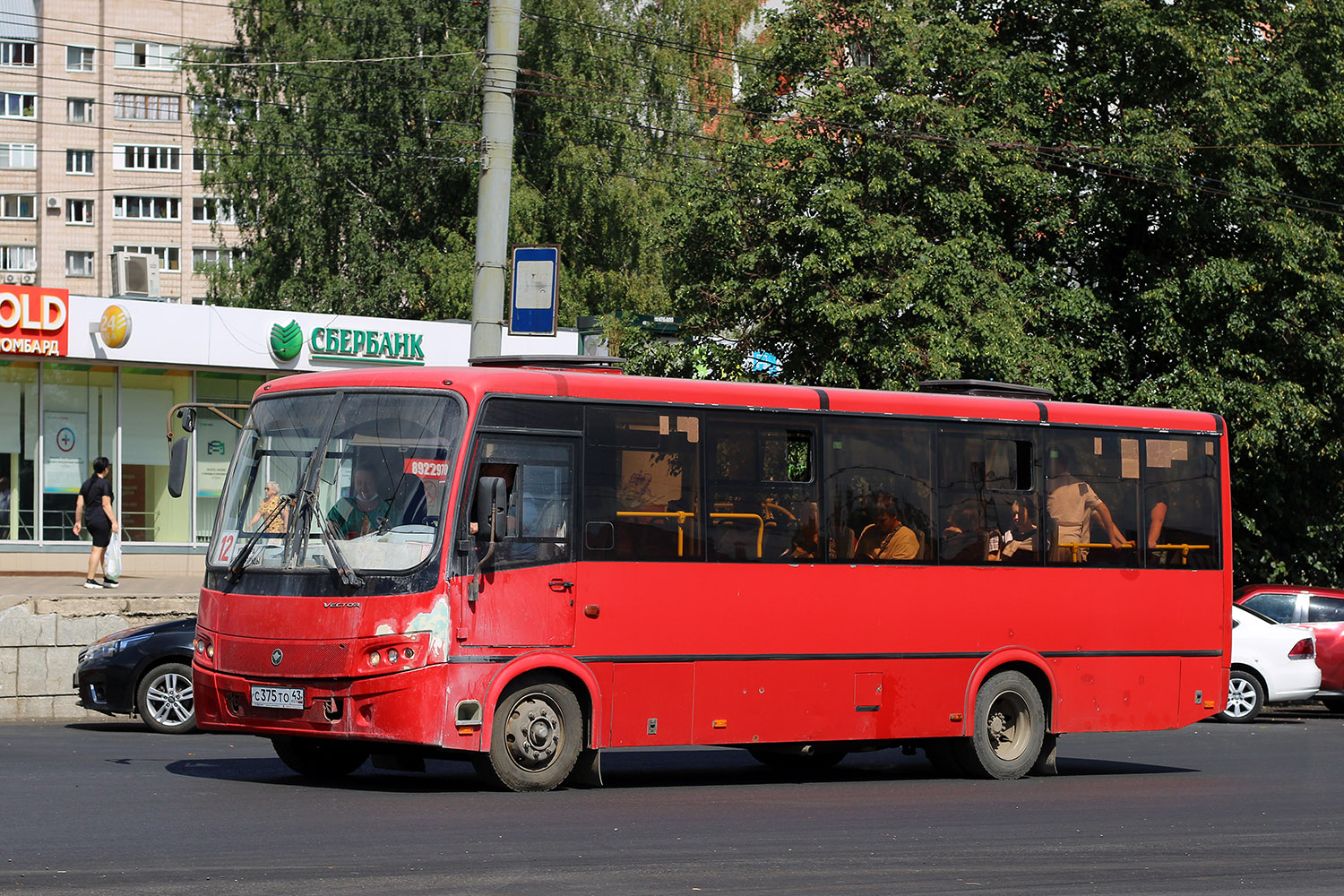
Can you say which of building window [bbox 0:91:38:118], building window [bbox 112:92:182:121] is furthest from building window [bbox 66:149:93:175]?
building window [bbox 0:91:38:118]

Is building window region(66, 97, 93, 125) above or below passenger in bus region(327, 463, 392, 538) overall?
above

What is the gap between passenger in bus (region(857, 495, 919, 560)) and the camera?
13.4 metres

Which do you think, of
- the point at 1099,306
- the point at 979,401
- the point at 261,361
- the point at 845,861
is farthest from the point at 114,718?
the point at 1099,306

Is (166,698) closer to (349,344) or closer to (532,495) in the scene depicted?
(532,495)

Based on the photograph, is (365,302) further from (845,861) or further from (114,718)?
(845,861)

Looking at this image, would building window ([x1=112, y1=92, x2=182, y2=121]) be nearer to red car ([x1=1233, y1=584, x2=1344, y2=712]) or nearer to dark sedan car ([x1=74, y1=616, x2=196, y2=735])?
red car ([x1=1233, y1=584, x2=1344, y2=712])

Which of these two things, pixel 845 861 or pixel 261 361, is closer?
pixel 845 861

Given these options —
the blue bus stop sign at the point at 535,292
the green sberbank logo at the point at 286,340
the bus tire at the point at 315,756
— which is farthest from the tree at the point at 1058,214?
the bus tire at the point at 315,756

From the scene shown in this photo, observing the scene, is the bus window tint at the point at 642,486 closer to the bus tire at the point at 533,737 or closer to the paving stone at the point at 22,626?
the bus tire at the point at 533,737

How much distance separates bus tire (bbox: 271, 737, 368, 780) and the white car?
13.9m

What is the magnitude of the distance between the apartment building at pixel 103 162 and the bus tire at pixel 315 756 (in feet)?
222

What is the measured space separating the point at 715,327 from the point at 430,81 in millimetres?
21220

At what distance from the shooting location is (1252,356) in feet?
91.2

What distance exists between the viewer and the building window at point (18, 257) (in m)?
78.1
